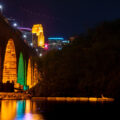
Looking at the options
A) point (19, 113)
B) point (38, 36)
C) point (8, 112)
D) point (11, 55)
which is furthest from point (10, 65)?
point (38, 36)

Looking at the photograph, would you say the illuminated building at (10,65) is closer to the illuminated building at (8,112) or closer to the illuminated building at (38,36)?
the illuminated building at (8,112)

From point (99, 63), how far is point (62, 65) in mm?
9517

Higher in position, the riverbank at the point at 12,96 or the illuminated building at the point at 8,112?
the riverbank at the point at 12,96

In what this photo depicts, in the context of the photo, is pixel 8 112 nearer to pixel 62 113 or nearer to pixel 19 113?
pixel 19 113

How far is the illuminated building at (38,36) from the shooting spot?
543ft

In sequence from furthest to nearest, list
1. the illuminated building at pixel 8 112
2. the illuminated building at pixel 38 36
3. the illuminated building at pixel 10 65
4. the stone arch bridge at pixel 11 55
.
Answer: the illuminated building at pixel 38 36, the illuminated building at pixel 10 65, the stone arch bridge at pixel 11 55, the illuminated building at pixel 8 112

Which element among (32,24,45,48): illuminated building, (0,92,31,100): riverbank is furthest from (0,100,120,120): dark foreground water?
(32,24,45,48): illuminated building

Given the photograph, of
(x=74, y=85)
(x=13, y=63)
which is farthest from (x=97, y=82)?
(x=13, y=63)

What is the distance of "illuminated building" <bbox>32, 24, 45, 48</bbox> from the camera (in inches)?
6521

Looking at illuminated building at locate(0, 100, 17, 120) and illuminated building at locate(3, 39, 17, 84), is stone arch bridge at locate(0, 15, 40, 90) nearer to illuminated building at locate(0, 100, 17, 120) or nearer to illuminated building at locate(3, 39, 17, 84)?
illuminated building at locate(3, 39, 17, 84)

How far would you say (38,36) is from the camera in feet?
554

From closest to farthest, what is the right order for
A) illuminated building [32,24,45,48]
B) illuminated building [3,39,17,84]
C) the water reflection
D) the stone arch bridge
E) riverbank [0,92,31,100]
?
the water reflection, riverbank [0,92,31,100], the stone arch bridge, illuminated building [3,39,17,84], illuminated building [32,24,45,48]

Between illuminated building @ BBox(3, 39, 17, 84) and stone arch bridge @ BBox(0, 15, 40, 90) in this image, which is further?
illuminated building @ BBox(3, 39, 17, 84)

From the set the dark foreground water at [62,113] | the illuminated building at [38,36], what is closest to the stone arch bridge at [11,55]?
the dark foreground water at [62,113]
